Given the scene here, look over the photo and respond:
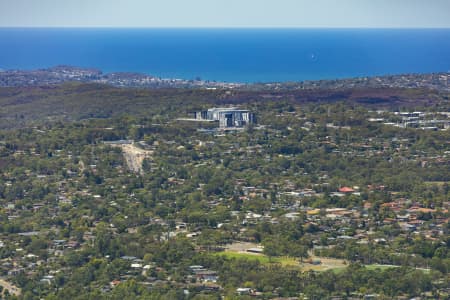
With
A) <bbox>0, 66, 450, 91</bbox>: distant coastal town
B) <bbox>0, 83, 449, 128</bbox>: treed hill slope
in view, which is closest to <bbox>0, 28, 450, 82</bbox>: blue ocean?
<bbox>0, 66, 450, 91</bbox>: distant coastal town

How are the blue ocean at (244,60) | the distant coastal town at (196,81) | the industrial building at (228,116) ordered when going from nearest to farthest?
the industrial building at (228,116) < the distant coastal town at (196,81) < the blue ocean at (244,60)

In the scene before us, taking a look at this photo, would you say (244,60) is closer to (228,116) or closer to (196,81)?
(196,81)

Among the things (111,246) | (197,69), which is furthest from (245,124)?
(197,69)

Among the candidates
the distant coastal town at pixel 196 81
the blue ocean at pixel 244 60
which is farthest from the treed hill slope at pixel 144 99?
the blue ocean at pixel 244 60

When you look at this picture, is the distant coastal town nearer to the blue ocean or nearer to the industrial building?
the blue ocean

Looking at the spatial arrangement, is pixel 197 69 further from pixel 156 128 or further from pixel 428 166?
pixel 428 166

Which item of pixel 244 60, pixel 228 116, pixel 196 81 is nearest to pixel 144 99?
pixel 228 116

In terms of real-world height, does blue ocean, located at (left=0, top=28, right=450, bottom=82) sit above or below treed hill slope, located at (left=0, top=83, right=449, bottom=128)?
below

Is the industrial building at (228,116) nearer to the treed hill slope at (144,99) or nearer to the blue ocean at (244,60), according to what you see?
the treed hill slope at (144,99)
